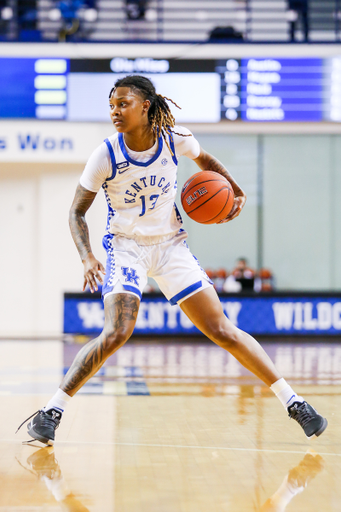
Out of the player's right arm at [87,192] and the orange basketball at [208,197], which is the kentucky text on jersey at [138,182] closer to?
the player's right arm at [87,192]

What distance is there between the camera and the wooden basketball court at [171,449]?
2.32 meters

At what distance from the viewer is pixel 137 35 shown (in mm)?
12945

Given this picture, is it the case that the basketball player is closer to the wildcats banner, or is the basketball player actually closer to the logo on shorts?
the logo on shorts

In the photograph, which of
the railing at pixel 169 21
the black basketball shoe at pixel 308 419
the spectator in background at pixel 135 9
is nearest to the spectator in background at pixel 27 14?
the railing at pixel 169 21

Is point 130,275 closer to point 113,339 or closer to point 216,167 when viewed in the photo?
point 113,339

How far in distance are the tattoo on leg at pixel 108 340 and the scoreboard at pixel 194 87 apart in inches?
301

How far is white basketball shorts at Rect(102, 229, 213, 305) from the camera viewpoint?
10.6 feet

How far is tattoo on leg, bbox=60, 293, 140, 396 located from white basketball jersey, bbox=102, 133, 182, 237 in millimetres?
392

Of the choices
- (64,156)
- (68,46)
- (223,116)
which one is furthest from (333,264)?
(68,46)

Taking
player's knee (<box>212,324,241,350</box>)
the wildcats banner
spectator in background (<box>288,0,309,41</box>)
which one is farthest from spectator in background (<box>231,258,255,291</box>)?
Result: player's knee (<box>212,324,241,350</box>)

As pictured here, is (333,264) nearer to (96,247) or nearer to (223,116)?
(223,116)

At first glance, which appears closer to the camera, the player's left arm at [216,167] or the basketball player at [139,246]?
the basketball player at [139,246]

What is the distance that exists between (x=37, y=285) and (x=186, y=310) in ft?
28.0

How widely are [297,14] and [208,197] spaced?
32.7 ft
